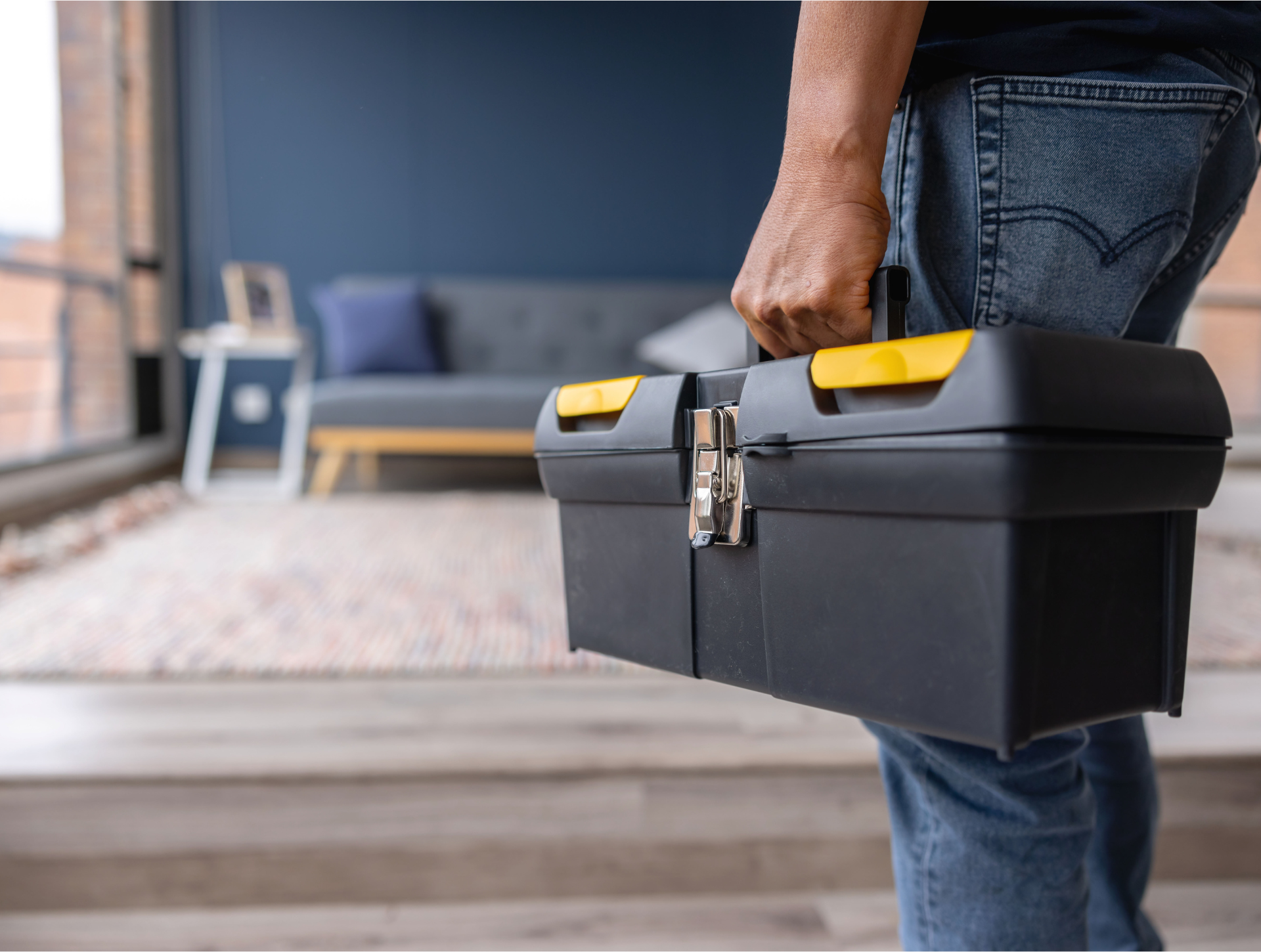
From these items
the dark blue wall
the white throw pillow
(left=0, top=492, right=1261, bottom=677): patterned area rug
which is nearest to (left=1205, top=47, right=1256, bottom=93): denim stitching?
(left=0, top=492, right=1261, bottom=677): patterned area rug

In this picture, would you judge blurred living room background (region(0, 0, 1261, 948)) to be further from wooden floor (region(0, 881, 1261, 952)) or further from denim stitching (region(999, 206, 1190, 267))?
denim stitching (region(999, 206, 1190, 267))

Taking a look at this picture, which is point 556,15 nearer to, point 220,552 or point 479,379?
point 479,379

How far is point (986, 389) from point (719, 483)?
0.58ft

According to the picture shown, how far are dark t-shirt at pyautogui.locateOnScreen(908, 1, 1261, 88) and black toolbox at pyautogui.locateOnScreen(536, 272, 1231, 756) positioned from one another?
0.50 feet

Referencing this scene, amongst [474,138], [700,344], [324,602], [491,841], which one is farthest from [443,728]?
[474,138]

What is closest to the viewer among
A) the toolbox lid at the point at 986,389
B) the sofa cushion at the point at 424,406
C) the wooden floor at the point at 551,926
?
the toolbox lid at the point at 986,389

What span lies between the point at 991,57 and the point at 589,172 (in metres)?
3.62

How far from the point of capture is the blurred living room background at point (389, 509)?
87 centimetres

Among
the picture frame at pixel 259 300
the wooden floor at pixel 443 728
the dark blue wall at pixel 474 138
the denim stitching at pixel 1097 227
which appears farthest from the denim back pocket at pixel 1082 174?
the dark blue wall at pixel 474 138

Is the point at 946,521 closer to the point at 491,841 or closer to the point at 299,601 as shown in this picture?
the point at 491,841


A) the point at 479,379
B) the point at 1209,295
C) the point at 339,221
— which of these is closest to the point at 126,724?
the point at 479,379

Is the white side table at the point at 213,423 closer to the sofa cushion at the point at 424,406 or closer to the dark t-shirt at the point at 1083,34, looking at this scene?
the sofa cushion at the point at 424,406

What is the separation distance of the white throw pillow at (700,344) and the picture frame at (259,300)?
1.41 m

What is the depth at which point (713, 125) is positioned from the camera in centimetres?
382
